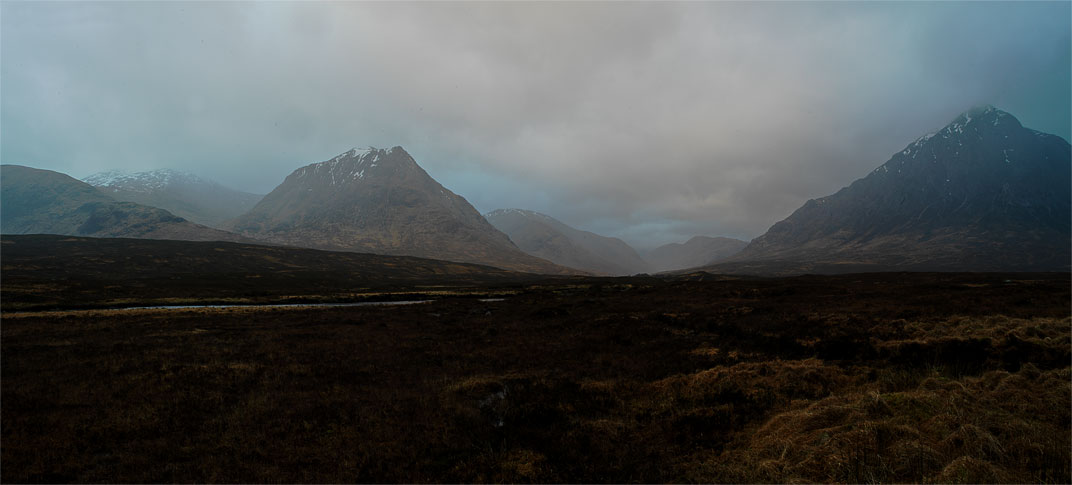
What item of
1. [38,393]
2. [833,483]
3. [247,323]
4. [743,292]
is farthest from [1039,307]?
[247,323]

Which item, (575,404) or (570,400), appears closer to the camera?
(575,404)

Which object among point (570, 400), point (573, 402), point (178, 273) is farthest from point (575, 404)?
point (178, 273)

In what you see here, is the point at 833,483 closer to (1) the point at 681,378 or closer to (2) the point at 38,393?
(1) the point at 681,378

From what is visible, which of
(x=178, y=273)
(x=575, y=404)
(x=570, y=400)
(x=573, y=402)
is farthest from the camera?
(x=178, y=273)

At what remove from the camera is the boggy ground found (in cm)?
1039

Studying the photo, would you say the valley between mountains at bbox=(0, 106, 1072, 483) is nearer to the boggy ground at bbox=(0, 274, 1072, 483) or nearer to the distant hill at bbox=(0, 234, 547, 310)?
the boggy ground at bbox=(0, 274, 1072, 483)

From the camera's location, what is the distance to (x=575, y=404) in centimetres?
1672

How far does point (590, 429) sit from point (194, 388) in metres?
20.2

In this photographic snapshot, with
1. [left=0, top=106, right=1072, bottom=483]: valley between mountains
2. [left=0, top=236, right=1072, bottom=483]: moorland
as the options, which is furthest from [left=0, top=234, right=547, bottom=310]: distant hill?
[left=0, top=236, right=1072, bottom=483]: moorland

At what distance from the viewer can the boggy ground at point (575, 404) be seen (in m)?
10.4

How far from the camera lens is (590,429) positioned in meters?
14.1

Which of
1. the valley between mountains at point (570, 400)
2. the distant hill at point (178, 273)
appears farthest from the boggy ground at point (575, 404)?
the distant hill at point (178, 273)

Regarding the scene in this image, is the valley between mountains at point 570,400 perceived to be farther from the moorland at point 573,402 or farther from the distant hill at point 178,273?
the distant hill at point 178,273

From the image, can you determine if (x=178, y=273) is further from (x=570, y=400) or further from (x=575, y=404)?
(x=575, y=404)
